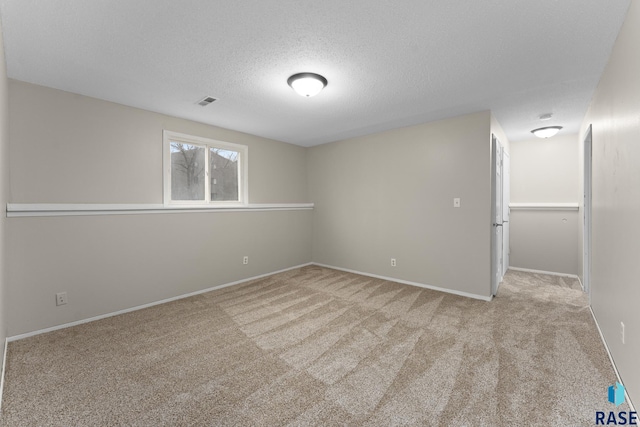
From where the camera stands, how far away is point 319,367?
6.53 feet

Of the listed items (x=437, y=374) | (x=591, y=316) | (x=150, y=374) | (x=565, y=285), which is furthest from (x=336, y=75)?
(x=565, y=285)

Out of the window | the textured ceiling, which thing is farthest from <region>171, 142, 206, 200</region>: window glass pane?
the textured ceiling

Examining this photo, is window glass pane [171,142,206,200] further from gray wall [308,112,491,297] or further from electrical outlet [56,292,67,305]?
gray wall [308,112,491,297]

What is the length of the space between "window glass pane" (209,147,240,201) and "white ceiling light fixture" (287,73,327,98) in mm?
2030

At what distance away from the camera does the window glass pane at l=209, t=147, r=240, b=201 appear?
157 inches

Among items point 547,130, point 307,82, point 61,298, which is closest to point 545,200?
point 547,130

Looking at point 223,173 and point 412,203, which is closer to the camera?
point 412,203

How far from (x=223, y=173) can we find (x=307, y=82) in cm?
231

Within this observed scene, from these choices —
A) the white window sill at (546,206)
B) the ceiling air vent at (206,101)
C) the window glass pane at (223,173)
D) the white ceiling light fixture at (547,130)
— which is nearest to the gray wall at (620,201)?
the white ceiling light fixture at (547,130)

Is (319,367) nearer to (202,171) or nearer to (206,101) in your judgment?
(206,101)

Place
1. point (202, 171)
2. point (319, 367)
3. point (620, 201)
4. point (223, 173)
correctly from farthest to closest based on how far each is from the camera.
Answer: point (223, 173) < point (202, 171) < point (319, 367) < point (620, 201)

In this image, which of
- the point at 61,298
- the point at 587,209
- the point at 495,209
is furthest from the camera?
the point at 495,209

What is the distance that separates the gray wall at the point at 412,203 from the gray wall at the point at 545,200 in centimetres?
215

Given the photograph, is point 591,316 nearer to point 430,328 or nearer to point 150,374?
point 430,328
